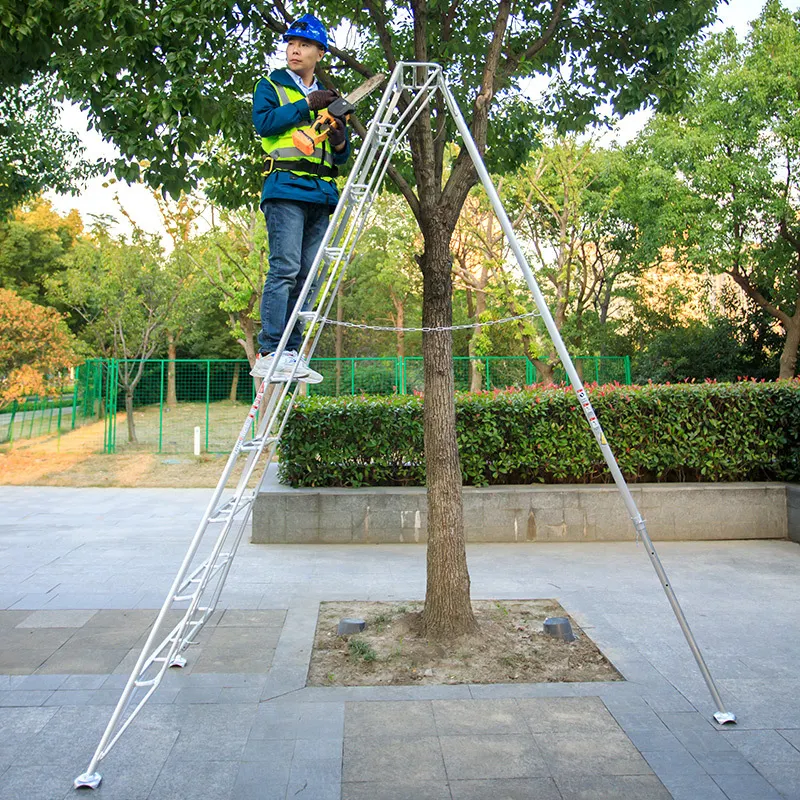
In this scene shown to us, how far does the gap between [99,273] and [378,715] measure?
17446 millimetres

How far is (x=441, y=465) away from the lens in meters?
5.39

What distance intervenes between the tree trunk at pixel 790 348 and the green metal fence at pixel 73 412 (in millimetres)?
17026

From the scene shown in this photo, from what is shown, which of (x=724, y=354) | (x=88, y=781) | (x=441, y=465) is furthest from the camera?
(x=724, y=354)

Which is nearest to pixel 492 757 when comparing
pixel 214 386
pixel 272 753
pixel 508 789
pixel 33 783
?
pixel 508 789

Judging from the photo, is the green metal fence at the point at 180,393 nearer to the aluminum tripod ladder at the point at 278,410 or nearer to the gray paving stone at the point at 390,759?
the aluminum tripod ladder at the point at 278,410

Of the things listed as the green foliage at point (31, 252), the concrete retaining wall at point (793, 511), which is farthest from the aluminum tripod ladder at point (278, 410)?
the green foliage at point (31, 252)

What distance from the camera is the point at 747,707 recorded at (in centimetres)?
417

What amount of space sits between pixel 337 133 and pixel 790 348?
19.4 metres

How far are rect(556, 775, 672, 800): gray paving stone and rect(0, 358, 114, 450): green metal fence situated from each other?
15708 millimetres

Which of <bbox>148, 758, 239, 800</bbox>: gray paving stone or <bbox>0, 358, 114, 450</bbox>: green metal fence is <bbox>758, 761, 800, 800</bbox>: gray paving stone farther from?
<bbox>0, 358, 114, 450</bbox>: green metal fence

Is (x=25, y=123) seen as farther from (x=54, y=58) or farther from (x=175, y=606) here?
(x=175, y=606)

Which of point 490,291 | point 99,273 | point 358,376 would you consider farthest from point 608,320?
point 99,273

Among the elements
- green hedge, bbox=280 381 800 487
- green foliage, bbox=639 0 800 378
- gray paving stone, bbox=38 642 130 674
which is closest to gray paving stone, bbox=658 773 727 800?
gray paving stone, bbox=38 642 130 674

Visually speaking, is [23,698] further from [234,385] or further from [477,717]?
[234,385]
